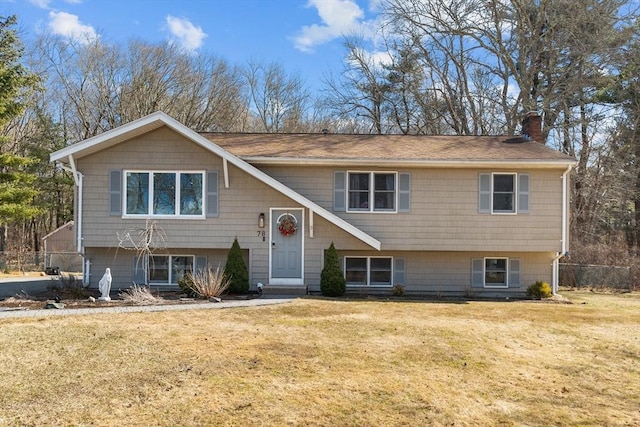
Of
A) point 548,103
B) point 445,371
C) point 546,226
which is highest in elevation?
point 548,103

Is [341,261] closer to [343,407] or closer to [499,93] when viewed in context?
[343,407]

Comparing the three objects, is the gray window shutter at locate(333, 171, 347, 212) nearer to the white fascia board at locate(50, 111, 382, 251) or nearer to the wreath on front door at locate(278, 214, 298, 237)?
the white fascia board at locate(50, 111, 382, 251)

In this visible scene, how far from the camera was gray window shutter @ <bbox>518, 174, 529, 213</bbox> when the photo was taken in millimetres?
14023

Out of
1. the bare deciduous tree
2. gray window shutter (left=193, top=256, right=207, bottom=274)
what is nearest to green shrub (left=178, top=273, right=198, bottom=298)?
gray window shutter (left=193, top=256, right=207, bottom=274)

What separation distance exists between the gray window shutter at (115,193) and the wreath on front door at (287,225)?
183 inches

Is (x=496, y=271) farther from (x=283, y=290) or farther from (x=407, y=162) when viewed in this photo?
(x=283, y=290)

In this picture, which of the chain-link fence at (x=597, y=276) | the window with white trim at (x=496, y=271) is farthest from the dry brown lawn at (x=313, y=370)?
the chain-link fence at (x=597, y=276)

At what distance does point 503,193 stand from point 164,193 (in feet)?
33.1

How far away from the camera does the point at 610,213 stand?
25.8 metres

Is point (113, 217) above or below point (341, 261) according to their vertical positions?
above

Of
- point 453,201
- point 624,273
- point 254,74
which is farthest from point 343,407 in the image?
point 254,74

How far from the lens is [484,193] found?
1411cm

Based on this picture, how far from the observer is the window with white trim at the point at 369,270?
14.7 m

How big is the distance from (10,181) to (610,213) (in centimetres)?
3142
